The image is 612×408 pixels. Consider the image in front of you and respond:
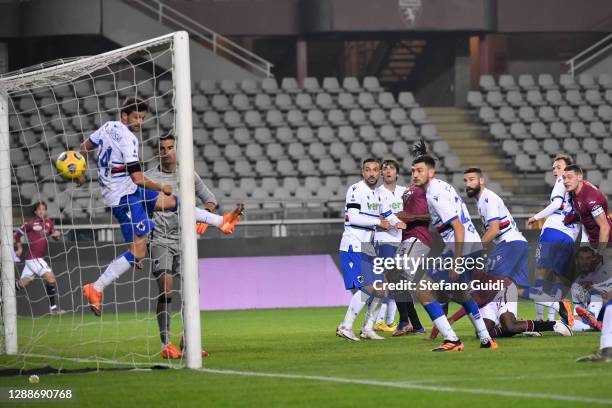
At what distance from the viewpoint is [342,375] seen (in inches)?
314

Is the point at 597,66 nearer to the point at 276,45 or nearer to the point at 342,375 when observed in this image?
the point at 276,45

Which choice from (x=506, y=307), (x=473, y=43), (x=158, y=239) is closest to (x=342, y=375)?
(x=158, y=239)

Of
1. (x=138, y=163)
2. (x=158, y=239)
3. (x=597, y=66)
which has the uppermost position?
(x=597, y=66)

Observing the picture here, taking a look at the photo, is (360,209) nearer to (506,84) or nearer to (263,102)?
(263,102)

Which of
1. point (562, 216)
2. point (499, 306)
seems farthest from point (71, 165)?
point (562, 216)

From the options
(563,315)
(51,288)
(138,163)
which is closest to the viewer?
(138,163)

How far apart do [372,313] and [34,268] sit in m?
6.71

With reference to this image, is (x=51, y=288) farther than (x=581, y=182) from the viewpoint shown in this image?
Yes

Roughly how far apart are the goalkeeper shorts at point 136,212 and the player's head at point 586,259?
181 inches

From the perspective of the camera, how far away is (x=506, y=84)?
2748 cm

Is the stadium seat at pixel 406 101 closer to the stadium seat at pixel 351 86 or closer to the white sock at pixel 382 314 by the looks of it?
the stadium seat at pixel 351 86

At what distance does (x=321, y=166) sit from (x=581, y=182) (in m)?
12.4

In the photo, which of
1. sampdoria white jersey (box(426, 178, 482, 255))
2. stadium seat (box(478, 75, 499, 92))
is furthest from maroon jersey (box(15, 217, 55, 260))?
stadium seat (box(478, 75, 499, 92))

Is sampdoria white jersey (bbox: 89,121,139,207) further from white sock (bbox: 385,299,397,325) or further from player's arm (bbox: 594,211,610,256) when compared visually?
player's arm (bbox: 594,211,610,256)
